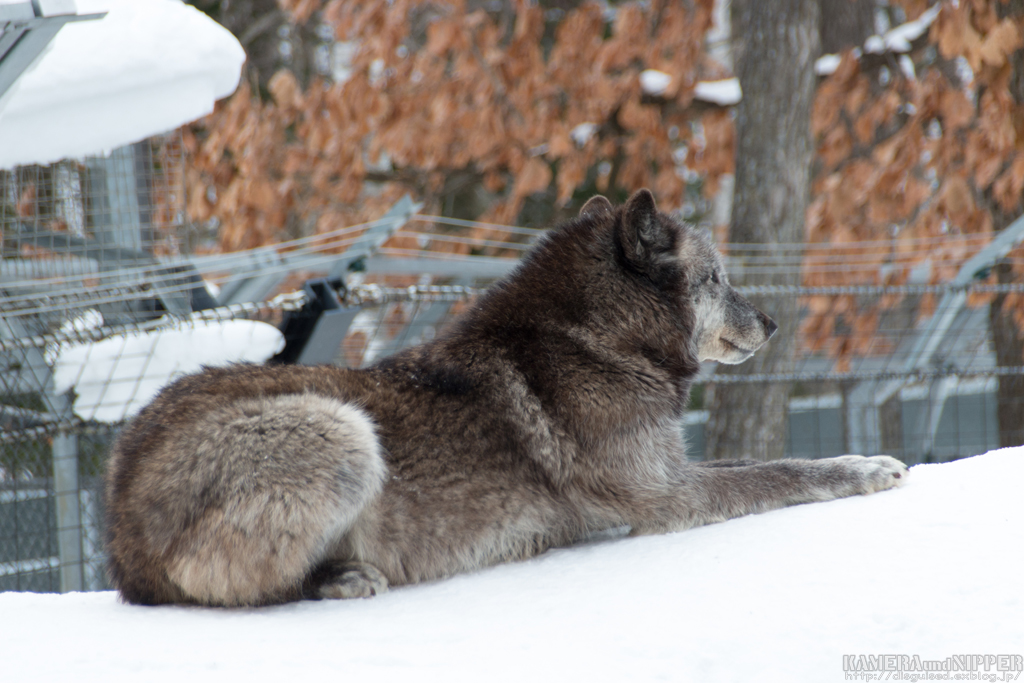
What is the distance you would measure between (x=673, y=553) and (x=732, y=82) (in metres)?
6.93

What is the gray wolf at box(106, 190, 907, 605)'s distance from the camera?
2637mm

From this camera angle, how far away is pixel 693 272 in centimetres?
354

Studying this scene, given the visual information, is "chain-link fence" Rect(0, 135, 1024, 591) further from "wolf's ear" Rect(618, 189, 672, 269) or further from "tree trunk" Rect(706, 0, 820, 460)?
"wolf's ear" Rect(618, 189, 672, 269)

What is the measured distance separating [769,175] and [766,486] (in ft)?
11.2

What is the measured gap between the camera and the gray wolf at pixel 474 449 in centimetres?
264

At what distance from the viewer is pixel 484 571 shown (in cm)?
296

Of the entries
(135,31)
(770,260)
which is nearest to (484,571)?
(135,31)

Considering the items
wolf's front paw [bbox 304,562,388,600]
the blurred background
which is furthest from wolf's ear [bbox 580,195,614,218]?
wolf's front paw [bbox 304,562,388,600]

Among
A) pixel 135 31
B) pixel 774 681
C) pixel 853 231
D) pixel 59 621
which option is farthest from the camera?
pixel 853 231

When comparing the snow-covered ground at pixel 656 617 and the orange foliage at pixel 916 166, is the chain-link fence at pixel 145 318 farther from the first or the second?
the snow-covered ground at pixel 656 617

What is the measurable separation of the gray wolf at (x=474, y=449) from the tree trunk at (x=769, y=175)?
2.35 meters

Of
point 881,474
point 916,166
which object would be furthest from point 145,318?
point 916,166

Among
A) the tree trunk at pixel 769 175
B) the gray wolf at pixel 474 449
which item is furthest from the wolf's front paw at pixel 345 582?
the tree trunk at pixel 769 175

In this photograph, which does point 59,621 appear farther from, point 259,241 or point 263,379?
A: point 259,241
